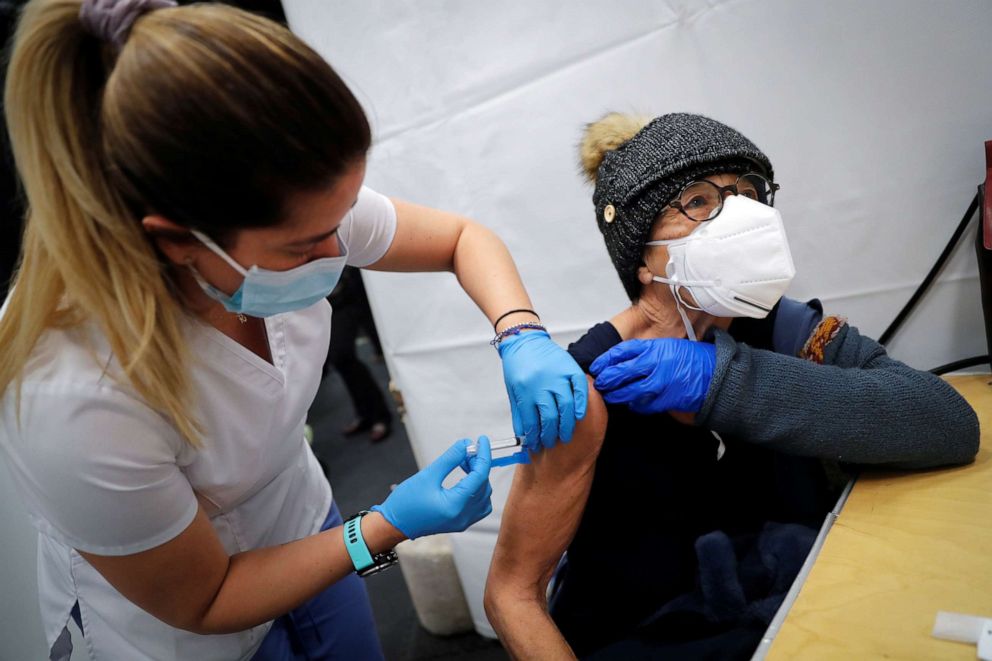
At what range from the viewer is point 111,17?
0.72m

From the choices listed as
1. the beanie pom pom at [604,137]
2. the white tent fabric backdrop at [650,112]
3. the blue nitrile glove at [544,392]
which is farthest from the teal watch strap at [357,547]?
the white tent fabric backdrop at [650,112]

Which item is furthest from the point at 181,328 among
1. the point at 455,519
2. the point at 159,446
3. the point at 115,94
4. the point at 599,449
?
the point at 599,449

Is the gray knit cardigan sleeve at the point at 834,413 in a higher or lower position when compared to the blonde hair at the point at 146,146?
lower

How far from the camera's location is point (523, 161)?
1732mm

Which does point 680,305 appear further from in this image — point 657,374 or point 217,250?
point 217,250

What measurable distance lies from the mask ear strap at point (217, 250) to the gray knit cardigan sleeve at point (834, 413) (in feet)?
2.50

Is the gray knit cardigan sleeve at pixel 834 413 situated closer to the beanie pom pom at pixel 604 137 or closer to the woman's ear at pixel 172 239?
the beanie pom pom at pixel 604 137

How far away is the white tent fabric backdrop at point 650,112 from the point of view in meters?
1.39

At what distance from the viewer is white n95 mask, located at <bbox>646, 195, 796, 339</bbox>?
3.57 ft

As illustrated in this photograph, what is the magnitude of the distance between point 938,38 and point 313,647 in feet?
6.10

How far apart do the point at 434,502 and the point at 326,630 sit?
0.52 meters

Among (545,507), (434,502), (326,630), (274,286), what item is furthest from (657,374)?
(326,630)

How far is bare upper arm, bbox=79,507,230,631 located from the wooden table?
0.77m

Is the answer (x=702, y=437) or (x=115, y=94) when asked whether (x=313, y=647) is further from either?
(x=115, y=94)
